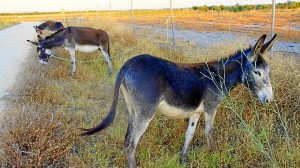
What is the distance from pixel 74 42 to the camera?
902 cm

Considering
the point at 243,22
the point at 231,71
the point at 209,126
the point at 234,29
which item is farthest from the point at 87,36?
the point at 243,22

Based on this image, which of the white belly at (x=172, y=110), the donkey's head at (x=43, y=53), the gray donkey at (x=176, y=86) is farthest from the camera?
the donkey's head at (x=43, y=53)

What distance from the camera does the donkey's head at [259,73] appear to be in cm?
365

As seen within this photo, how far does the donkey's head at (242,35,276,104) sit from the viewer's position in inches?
144

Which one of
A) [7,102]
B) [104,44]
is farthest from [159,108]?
[104,44]

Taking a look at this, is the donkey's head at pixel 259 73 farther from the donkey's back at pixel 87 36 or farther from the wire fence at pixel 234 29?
the donkey's back at pixel 87 36

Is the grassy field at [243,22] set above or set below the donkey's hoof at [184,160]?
above

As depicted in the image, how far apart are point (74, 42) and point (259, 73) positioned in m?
6.65

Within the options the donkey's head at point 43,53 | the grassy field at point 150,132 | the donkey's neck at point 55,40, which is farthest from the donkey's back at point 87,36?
the grassy field at point 150,132

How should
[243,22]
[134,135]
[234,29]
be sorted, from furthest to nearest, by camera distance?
[243,22] → [234,29] → [134,135]

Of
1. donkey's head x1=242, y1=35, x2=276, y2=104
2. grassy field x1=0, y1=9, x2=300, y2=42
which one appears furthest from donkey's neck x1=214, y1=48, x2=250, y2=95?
grassy field x1=0, y1=9, x2=300, y2=42

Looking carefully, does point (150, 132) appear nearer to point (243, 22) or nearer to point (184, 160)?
point (184, 160)

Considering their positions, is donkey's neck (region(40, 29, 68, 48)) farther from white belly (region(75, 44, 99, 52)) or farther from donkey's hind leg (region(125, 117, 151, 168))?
donkey's hind leg (region(125, 117, 151, 168))

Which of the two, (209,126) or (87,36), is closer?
(209,126)
